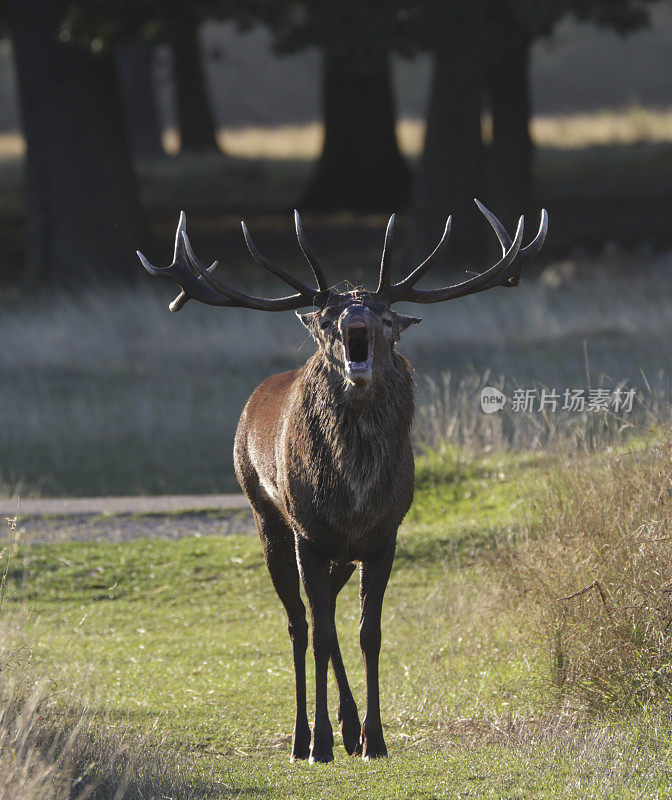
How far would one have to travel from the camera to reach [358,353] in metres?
6.57

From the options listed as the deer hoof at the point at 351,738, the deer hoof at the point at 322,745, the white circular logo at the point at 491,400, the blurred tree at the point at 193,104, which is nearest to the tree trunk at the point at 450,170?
the white circular logo at the point at 491,400

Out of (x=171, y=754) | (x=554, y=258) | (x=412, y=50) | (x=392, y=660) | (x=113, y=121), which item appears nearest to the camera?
(x=171, y=754)

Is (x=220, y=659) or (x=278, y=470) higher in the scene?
(x=278, y=470)

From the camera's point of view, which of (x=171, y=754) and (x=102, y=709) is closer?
(x=171, y=754)

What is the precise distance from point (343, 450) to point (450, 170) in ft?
51.5

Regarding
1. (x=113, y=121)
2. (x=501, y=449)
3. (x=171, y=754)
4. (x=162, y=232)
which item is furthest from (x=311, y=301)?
(x=162, y=232)

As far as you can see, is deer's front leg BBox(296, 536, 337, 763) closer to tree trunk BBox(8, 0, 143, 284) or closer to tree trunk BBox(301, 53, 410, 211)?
tree trunk BBox(8, 0, 143, 284)

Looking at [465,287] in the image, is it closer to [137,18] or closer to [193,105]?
[137,18]

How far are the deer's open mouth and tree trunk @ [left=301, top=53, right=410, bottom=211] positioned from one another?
23932mm

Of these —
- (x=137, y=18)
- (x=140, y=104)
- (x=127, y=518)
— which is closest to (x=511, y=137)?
(x=137, y=18)

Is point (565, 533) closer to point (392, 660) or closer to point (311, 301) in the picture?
point (392, 660)

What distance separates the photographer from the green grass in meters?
6.43

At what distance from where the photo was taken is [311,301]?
704 centimetres

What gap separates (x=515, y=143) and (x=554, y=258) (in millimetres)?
2813
